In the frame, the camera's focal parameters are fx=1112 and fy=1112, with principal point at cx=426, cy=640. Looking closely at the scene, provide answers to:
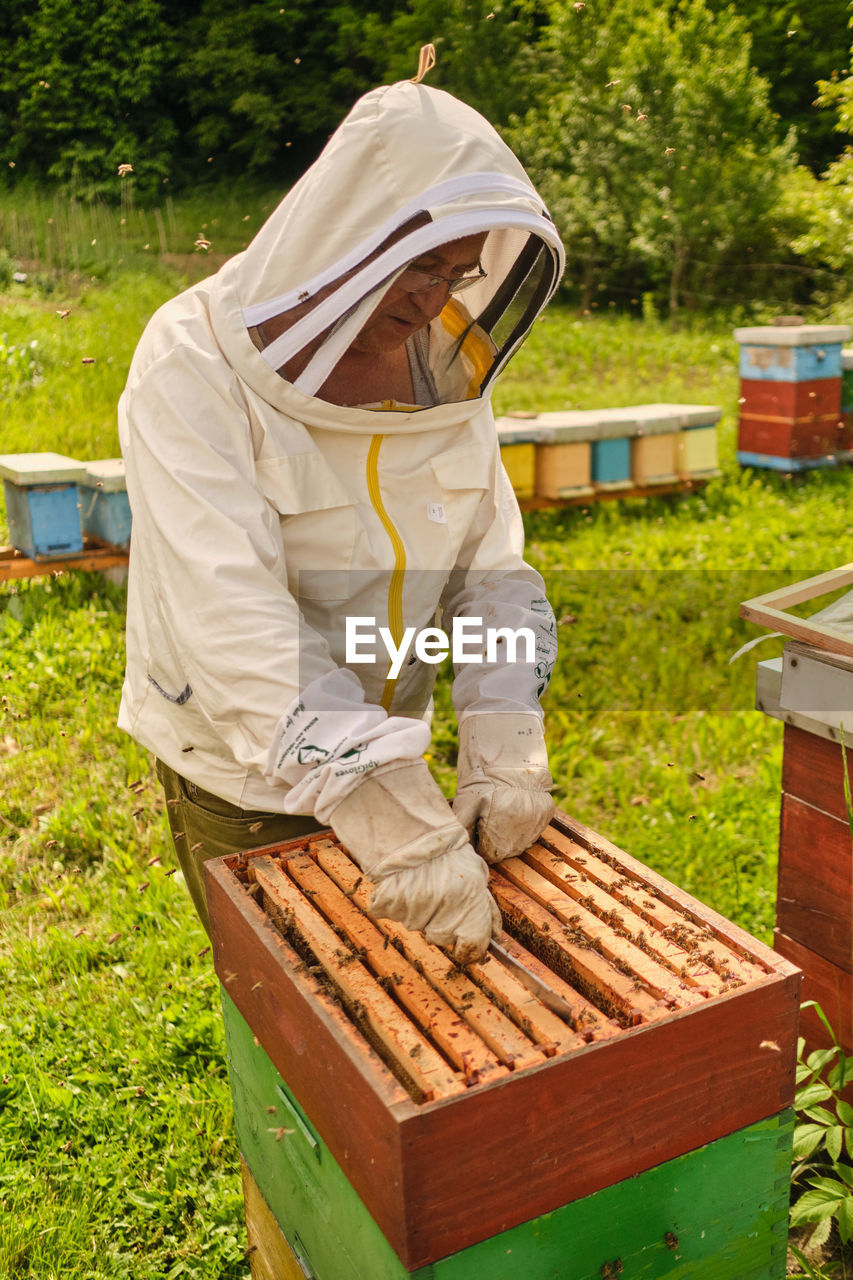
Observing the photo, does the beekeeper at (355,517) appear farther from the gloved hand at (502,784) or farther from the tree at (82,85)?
the tree at (82,85)

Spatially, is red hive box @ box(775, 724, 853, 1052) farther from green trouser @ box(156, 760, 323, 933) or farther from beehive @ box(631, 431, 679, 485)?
beehive @ box(631, 431, 679, 485)

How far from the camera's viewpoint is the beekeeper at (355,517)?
4.84 ft

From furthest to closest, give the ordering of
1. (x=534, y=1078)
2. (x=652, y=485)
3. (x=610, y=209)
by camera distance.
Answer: (x=610, y=209)
(x=652, y=485)
(x=534, y=1078)

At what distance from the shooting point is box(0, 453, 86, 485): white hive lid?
15.4 feet

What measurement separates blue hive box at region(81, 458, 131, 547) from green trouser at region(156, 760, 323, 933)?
120 inches

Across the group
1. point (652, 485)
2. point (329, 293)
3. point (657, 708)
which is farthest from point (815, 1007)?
point (652, 485)

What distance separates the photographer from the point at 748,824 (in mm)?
3693

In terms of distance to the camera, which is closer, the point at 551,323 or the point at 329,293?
the point at 329,293

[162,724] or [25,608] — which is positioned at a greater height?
[162,724]

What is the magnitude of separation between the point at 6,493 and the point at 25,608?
20.6 inches

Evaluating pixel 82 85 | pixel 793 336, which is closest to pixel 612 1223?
pixel 793 336

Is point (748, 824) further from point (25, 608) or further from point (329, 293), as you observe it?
point (25, 608)

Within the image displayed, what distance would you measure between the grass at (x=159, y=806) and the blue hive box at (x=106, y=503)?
0.25 meters

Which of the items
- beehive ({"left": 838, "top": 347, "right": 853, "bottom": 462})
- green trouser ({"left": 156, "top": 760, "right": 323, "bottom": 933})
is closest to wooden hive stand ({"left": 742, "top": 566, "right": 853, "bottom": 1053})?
green trouser ({"left": 156, "top": 760, "right": 323, "bottom": 933})
